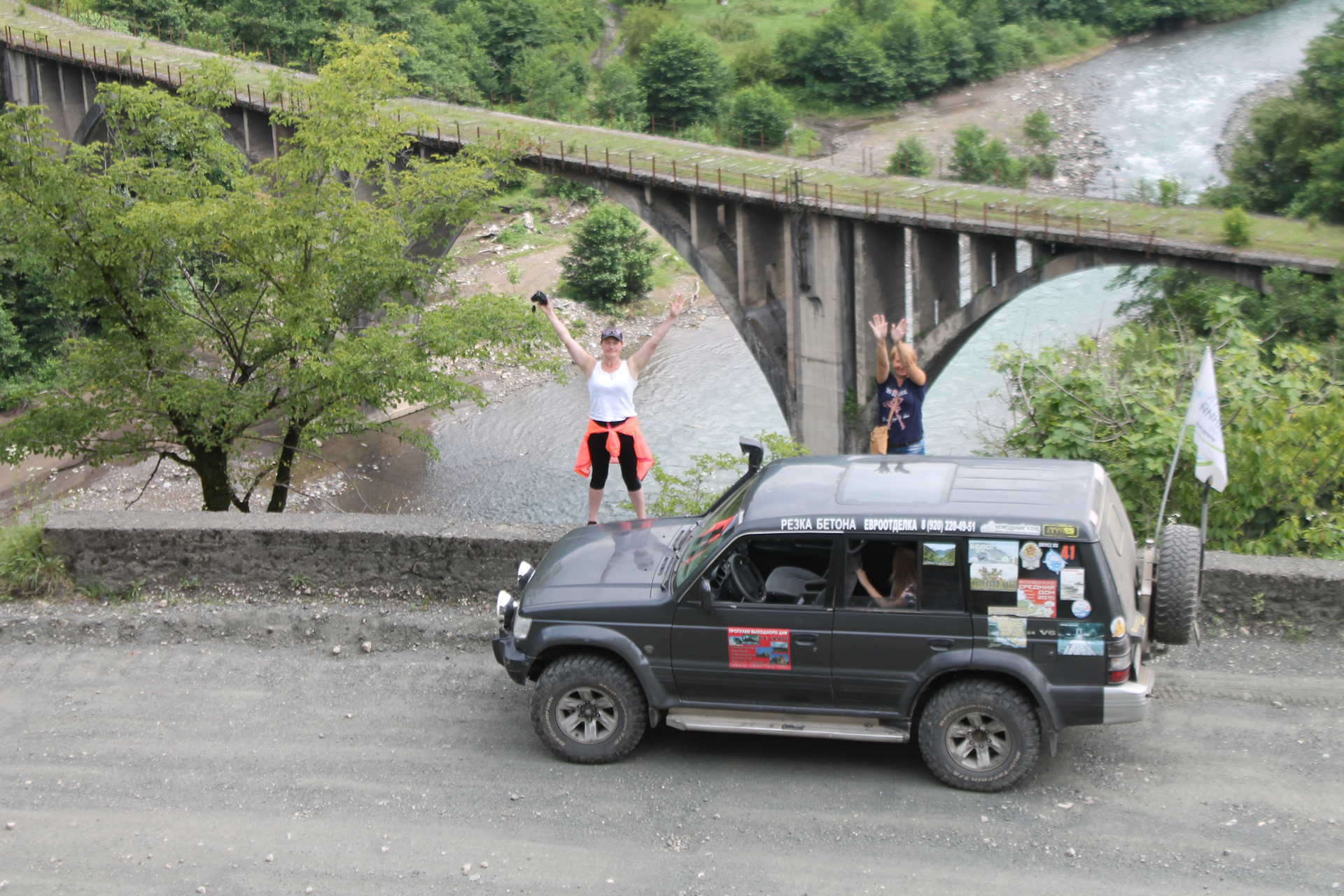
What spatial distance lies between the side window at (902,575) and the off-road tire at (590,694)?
1.38 meters

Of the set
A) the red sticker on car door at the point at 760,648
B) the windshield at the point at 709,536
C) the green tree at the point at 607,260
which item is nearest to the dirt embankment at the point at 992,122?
the green tree at the point at 607,260

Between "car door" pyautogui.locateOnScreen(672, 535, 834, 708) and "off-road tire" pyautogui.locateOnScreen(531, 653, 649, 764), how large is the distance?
0.32m

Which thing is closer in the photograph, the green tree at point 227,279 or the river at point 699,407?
the green tree at point 227,279

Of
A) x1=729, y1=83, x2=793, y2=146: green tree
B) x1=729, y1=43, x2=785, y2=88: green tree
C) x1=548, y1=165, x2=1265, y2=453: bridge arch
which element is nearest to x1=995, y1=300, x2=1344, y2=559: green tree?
x1=548, y1=165, x2=1265, y2=453: bridge arch

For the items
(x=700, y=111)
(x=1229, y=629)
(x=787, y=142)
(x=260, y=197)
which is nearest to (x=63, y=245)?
(x=260, y=197)

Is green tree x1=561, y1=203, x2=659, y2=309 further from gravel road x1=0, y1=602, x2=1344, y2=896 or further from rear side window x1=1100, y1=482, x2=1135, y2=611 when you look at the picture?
rear side window x1=1100, y1=482, x2=1135, y2=611

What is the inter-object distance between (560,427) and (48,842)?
3068 centimetres

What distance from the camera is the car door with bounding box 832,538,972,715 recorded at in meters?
6.67

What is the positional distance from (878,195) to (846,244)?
1.72 m

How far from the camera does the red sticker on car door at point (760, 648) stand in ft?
22.7

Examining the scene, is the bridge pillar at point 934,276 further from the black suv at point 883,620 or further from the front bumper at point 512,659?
the front bumper at point 512,659

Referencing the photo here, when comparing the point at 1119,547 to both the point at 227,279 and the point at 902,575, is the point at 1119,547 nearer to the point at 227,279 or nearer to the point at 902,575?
the point at 902,575

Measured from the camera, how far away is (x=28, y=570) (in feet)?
31.9

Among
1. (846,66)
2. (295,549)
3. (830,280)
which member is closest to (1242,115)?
(846,66)
